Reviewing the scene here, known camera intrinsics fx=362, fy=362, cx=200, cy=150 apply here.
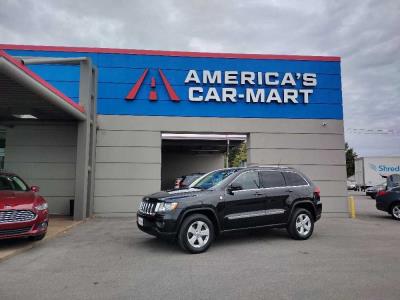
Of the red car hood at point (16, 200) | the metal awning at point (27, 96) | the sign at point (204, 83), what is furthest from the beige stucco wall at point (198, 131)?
the red car hood at point (16, 200)

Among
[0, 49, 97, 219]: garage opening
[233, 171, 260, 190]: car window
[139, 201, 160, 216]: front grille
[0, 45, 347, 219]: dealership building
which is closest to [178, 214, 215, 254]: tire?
[139, 201, 160, 216]: front grille

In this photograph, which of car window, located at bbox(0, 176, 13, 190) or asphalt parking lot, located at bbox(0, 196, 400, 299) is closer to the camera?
asphalt parking lot, located at bbox(0, 196, 400, 299)

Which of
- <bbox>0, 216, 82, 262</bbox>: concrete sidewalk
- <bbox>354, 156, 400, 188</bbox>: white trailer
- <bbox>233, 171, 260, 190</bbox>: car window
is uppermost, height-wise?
<bbox>354, 156, 400, 188</bbox>: white trailer

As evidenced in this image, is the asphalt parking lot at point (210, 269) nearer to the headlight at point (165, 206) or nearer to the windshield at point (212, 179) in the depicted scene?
the headlight at point (165, 206)

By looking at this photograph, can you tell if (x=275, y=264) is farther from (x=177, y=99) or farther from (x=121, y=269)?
(x=177, y=99)

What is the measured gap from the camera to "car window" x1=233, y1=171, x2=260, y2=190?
8.18 m

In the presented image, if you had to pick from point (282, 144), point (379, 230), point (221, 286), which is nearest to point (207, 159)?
point (282, 144)

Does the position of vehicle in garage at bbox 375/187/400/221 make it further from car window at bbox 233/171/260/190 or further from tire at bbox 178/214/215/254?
tire at bbox 178/214/215/254

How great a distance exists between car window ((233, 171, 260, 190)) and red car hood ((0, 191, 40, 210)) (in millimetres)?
4418

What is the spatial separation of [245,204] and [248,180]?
63cm

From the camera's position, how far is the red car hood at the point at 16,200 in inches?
285

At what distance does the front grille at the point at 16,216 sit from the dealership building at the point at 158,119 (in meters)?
5.26

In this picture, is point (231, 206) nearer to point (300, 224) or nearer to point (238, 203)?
point (238, 203)

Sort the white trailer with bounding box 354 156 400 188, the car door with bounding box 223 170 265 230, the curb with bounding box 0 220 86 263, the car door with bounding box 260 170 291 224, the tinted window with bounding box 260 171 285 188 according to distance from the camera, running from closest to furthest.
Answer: the curb with bounding box 0 220 86 263
the car door with bounding box 223 170 265 230
the car door with bounding box 260 170 291 224
the tinted window with bounding box 260 171 285 188
the white trailer with bounding box 354 156 400 188
